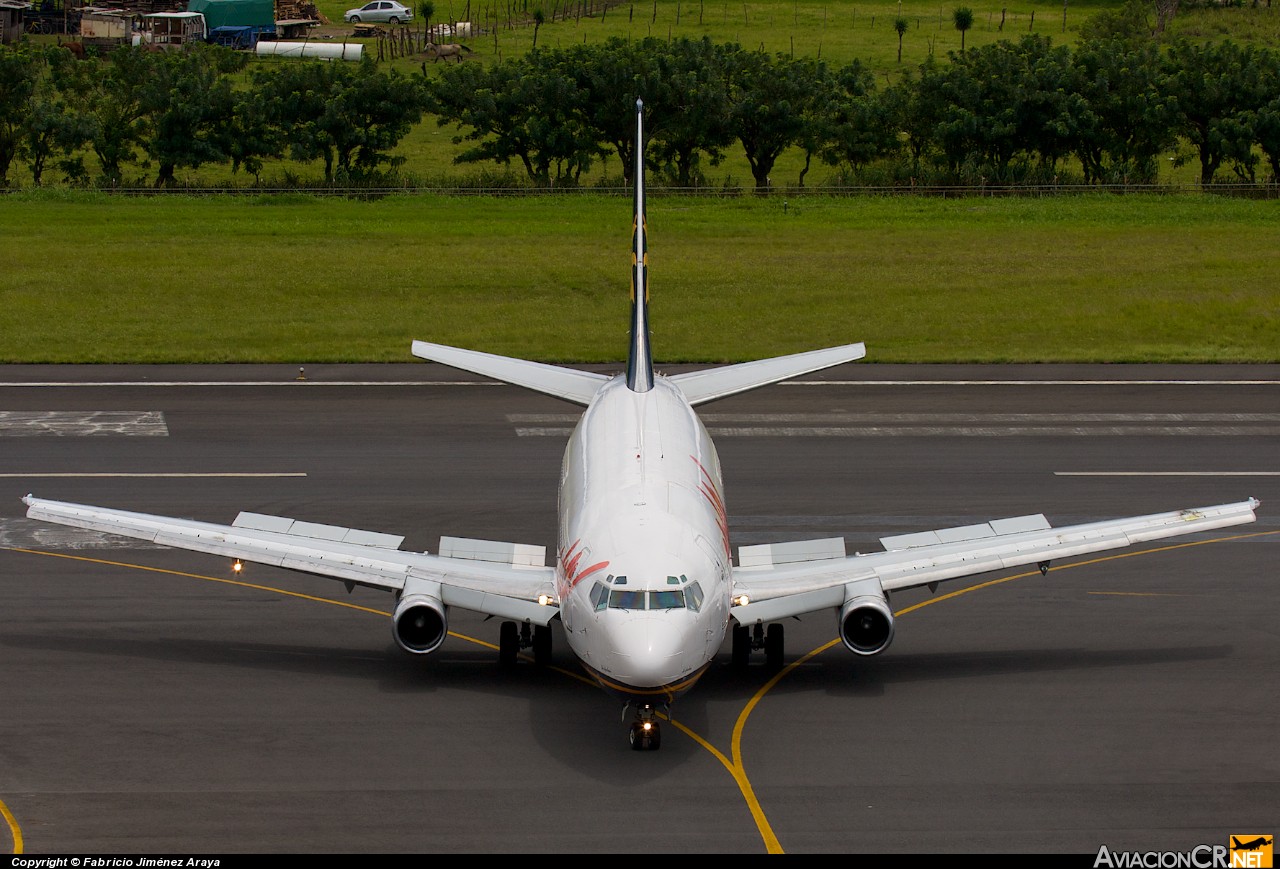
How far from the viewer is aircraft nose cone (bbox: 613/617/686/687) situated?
930 inches

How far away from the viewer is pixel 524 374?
115ft

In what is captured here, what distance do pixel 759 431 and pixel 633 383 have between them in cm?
1587

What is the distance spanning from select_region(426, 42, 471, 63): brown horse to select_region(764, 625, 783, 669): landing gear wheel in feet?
373

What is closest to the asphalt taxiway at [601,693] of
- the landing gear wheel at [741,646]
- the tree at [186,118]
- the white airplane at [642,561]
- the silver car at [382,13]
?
the landing gear wheel at [741,646]

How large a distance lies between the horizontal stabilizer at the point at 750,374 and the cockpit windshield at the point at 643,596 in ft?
33.4

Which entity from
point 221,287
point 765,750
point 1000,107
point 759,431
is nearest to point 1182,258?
point 1000,107

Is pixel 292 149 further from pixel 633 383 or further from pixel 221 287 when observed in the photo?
pixel 633 383

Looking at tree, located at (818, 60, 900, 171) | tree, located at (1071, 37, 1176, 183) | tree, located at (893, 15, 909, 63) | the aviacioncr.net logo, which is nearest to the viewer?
the aviacioncr.net logo

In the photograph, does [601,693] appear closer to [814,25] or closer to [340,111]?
[340,111]

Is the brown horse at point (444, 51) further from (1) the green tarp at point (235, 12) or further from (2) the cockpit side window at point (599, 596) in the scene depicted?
(2) the cockpit side window at point (599, 596)

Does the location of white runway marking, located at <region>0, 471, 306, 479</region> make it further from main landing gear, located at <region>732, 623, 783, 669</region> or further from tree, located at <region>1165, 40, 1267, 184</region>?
tree, located at <region>1165, 40, 1267, 184</region>

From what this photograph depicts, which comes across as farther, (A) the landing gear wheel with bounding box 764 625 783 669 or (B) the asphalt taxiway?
(A) the landing gear wheel with bounding box 764 625 783 669

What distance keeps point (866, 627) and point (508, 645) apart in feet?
21.2

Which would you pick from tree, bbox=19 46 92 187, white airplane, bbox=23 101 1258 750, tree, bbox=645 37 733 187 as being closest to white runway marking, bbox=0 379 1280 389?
white airplane, bbox=23 101 1258 750
